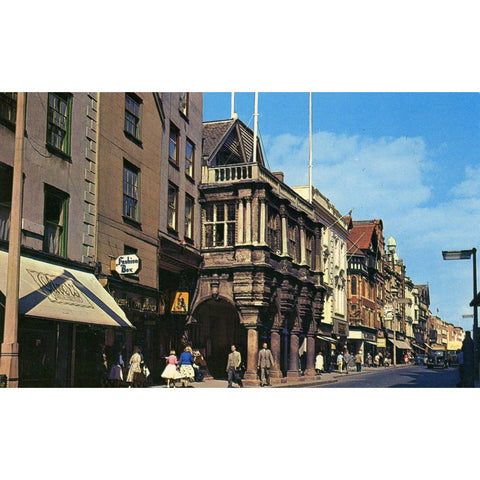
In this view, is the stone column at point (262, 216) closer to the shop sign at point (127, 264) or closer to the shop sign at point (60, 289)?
the shop sign at point (127, 264)

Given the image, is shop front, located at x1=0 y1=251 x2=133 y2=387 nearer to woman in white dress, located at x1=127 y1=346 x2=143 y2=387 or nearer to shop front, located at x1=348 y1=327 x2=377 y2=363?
woman in white dress, located at x1=127 y1=346 x2=143 y2=387

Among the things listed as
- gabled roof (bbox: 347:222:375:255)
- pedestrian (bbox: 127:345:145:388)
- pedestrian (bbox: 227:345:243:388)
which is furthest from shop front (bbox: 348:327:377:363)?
pedestrian (bbox: 127:345:145:388)

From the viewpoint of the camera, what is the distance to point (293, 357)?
30.4 m

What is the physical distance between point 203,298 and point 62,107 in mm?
11116

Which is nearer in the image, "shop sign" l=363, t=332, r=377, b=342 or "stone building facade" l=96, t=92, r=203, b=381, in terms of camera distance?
"stone building facade" l=96, t=92, r=203, b=381

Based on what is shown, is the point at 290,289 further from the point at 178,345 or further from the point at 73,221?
the point at 73,221

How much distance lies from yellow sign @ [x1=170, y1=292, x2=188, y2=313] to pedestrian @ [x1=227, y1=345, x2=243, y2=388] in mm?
2339

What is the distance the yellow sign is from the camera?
23814 mm

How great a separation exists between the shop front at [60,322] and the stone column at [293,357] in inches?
486

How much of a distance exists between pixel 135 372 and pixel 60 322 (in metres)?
3.55

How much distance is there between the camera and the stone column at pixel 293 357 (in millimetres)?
29781

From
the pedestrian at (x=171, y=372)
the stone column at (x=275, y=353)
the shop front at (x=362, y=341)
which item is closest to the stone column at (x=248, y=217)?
the stone column at (x=275, y=353)

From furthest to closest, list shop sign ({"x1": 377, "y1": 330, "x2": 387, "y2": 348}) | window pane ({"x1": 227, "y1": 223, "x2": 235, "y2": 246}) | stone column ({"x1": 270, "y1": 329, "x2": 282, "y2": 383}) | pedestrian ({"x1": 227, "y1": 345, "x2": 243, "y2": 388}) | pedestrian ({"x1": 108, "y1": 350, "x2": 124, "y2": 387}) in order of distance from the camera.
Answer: shop sign ({"x1": 377, "y1": 330, "x2": 387, "y2": 348}), window pane ({"x1": 227, "y1": 223, "x2": 235, "y2": 246}), stone column ({"x1": 270, "y1": 329, "x2": 282, "y2": 383}), pedestrian ({"x1": 227, "y1": 345, "x2": 243, "y2": 388}), pedestrian ({"x1": 108, "y1": 350, "x2": 124, "y2": 387})
